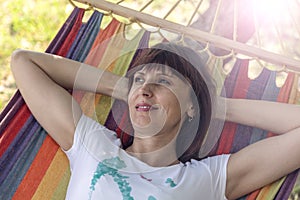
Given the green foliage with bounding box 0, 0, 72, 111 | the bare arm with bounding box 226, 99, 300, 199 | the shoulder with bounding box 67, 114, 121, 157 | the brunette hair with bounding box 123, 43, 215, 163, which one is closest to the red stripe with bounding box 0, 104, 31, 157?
the shoulder with bounding box 67, 114, 121, 157

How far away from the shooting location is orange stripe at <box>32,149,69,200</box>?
6.75ft

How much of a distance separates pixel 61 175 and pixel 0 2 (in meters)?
2.53

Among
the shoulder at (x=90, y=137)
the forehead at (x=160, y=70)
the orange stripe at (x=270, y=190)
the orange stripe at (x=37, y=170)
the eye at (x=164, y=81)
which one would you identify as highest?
the forehead at (x=160, y=70)

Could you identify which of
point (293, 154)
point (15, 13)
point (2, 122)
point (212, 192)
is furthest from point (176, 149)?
point (15, 13)

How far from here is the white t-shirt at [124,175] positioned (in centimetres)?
189

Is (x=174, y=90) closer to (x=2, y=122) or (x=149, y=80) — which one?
(x=149, y=80)

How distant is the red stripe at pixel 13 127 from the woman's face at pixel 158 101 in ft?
1.21

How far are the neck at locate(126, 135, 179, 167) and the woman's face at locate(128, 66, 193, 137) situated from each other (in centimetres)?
3

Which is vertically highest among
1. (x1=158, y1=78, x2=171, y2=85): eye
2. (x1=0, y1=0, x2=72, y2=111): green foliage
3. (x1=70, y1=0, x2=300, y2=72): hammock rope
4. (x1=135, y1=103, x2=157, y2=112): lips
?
(x1=0, y1=0, x2=72, y2=111): green foliage

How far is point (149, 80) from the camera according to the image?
199 centimetres

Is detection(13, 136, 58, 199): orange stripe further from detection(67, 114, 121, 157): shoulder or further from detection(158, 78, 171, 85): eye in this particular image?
detection(158, 78, 171, 85): eye

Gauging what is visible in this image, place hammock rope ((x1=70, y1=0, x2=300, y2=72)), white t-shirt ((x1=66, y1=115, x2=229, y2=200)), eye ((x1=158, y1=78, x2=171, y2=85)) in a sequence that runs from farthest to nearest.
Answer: hammock rope ((x1=70, y1=0, x2=300, y2=72)) → eye ((x1=158, y1=78, x2=171, y2=85)) → white t-shirt ((x1=66, y1=115, x2=229, y2=200))

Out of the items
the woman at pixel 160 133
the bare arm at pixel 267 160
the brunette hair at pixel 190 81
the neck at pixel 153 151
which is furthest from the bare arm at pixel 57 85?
the bare arm at pixel 267 160

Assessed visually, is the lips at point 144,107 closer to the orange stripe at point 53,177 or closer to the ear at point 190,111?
the ear at point 190,111
